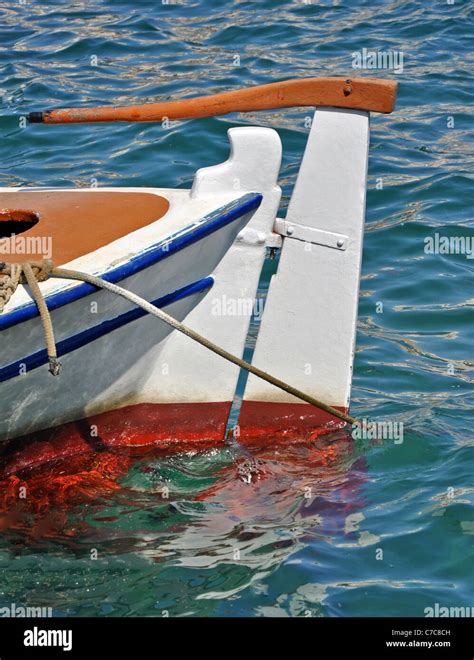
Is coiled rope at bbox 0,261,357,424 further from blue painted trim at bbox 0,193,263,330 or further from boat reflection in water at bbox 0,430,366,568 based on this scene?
boat reflection in water at bbox 0,430,366,568

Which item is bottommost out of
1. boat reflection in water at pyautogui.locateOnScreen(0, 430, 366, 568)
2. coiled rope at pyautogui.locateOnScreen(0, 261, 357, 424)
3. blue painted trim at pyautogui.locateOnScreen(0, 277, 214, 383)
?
boat reflection in water at pyautogui.locateOnScreen(0, 430, 366, 568)

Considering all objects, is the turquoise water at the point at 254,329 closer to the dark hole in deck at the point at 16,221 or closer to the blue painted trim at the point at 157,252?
the blue painted trim at the point at 157,252

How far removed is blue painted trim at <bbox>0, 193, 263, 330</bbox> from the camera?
3.64 m

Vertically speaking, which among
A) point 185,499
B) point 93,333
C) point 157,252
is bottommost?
point 185,499

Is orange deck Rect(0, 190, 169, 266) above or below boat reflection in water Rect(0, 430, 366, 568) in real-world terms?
above

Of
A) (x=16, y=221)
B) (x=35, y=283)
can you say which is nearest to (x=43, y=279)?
(x=35, y=283)

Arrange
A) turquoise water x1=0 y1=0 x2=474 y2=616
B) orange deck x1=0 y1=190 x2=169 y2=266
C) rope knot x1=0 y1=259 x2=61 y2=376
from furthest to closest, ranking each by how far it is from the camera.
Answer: orange deck x1=0 y1=190 x2=169 y2=266, turquoise water x1=0 y1=0 x2=474 y2=616, rope knot x1=0 y1=259 x2=61 y2=376

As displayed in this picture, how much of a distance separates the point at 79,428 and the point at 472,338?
233cm

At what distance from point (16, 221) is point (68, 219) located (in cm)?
28

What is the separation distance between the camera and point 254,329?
601cm

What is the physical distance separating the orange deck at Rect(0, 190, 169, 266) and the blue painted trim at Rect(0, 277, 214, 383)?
27 cm

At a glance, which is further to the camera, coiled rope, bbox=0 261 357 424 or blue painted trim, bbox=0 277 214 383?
blue painted trim, bbox=0 277 214 383

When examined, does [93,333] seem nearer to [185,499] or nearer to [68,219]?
[68,219]

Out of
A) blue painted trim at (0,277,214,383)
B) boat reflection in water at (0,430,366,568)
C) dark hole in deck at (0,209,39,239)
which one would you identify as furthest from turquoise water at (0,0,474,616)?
dark hole in deck at (0,209,39,239)
